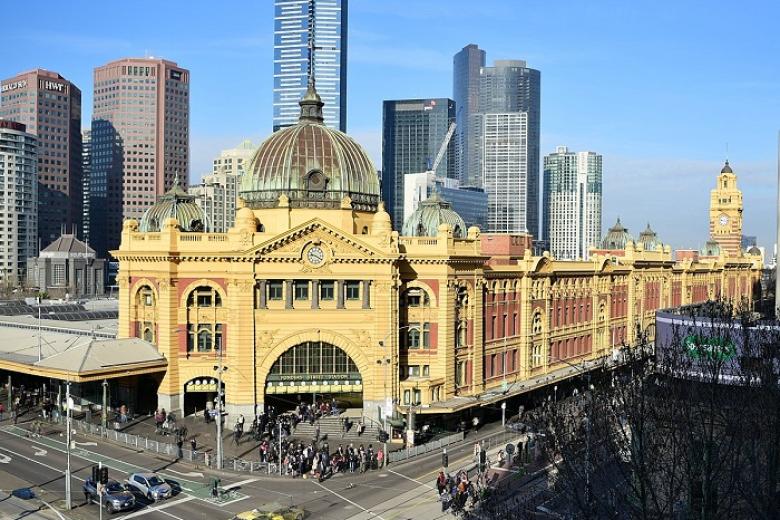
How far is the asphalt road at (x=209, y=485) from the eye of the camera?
4981 centimetres

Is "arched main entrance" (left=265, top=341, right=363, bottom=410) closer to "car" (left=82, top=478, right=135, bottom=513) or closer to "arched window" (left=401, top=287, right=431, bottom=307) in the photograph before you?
"arched window" (left=401, top=287, right=431, bottom=307)

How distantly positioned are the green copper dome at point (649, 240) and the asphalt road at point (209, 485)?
284 feet

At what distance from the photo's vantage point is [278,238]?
69312 mm

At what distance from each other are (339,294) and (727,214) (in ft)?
475

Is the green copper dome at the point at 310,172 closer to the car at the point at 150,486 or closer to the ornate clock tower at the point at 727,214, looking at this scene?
the car at the point at 150,486

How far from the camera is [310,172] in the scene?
77562 mm

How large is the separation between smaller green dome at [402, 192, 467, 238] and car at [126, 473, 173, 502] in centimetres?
3778

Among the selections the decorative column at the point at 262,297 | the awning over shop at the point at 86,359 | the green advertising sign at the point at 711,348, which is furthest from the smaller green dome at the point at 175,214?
the green advertising sign at the point at 711,348

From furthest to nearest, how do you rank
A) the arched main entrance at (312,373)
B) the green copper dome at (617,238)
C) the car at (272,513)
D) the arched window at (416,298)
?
the green copper dome at (617,238)
the arched window at (416,298)
the arched main entrance at (312,373)
the car at (272,513)

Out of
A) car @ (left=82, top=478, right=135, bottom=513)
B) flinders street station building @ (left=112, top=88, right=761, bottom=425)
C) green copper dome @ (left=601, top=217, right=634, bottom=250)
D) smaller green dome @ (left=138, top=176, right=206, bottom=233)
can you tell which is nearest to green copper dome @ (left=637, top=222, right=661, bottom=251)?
green copper dome @ (left=601, top=217, right=634, bottom=250)

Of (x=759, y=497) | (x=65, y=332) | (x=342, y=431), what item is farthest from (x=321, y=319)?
(x=759, y=497)

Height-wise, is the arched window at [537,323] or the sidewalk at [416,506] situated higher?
the arched window at [537,323]

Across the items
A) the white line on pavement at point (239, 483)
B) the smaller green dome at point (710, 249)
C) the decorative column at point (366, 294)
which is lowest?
the white line on pavement at point (239, 483)

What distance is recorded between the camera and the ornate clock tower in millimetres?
188925
